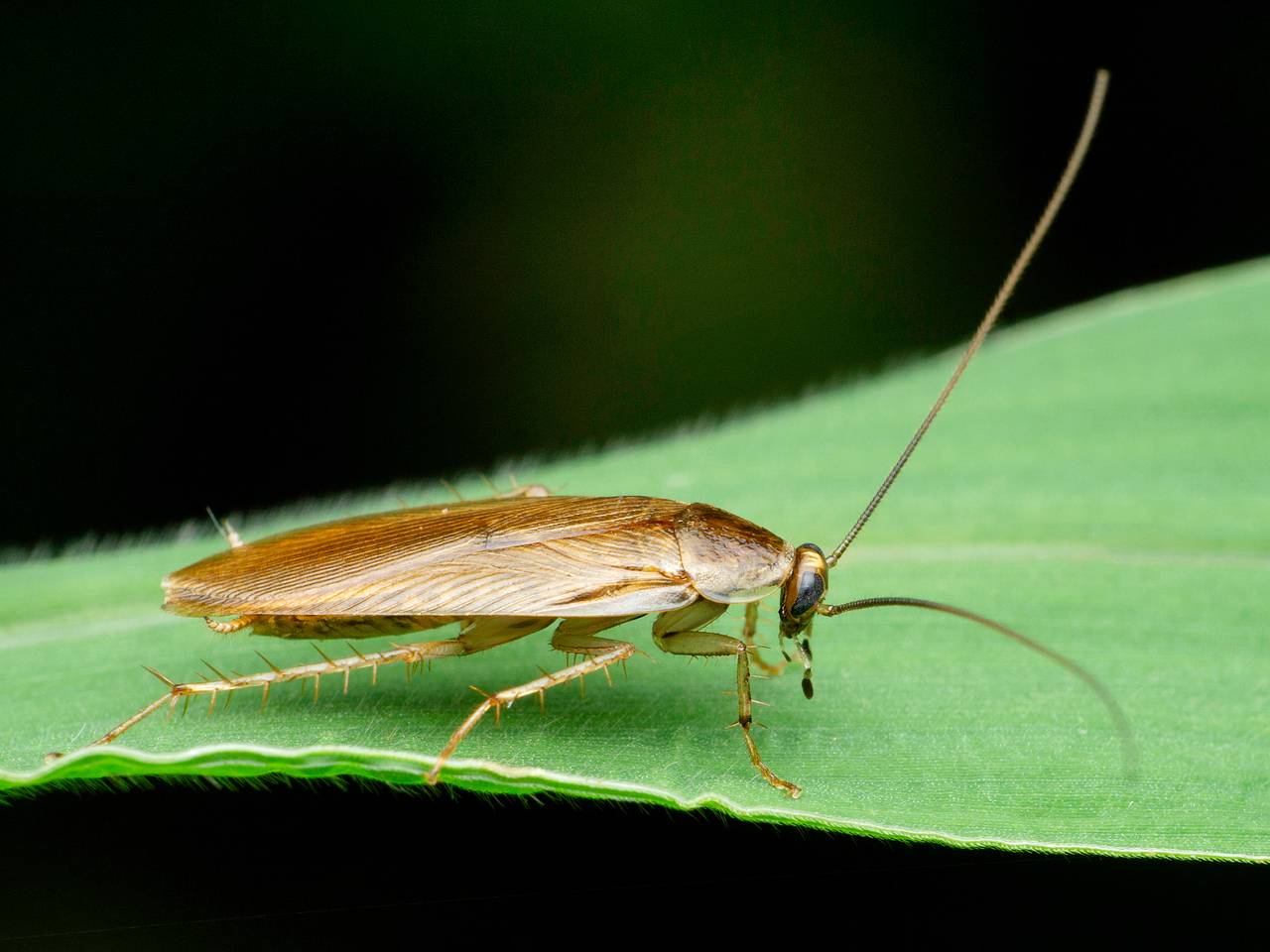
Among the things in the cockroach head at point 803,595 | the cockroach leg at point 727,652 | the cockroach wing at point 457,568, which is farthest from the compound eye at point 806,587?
the cockroach wing at point 457,568

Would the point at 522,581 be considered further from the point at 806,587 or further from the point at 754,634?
the point at 754,634

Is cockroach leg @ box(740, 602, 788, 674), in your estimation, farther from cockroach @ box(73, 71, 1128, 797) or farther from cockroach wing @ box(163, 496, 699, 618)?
cockroach wing @ box(163, 496, 699, 618)

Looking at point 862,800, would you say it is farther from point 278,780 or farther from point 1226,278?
point 1226,278

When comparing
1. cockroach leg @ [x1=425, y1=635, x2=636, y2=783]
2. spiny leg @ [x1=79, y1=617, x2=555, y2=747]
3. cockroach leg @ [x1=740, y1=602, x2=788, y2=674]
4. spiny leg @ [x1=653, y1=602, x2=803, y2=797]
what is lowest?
cockroach leg @ [x1=740, y1=602, x2=788, y2=674]

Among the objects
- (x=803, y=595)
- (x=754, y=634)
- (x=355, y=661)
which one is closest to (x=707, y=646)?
(x=803, y=595)

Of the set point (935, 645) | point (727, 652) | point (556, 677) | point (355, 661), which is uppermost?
point (355, 661)

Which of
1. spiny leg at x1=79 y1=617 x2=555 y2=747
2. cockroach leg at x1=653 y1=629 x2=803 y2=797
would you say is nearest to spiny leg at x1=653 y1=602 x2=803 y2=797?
cockroach leg at x1=653 y1=629 x2=803 y2=797
